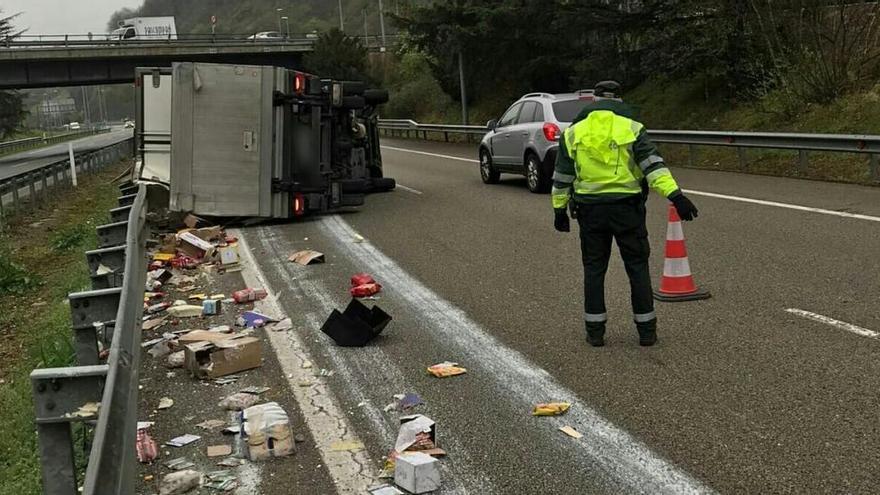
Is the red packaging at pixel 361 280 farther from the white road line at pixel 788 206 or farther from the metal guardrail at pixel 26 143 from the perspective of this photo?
the metal guardrail at pixel 26 143

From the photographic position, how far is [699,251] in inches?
360

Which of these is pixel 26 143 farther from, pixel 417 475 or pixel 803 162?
pixel 417 475

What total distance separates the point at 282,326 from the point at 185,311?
1177 millimetres

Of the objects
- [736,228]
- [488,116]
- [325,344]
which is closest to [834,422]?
[325,344]

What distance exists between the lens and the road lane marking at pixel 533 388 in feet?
12.7

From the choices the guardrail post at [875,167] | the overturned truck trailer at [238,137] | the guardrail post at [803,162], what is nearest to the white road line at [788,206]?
the guardrail post at [875,167]

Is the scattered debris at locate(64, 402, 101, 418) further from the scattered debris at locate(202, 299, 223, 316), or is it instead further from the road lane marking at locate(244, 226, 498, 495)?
the scattered debris at locate(202, 299, 223, 316)

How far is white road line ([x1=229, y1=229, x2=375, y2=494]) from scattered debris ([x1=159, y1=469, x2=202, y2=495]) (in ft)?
2.01

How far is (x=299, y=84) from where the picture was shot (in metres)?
12.9

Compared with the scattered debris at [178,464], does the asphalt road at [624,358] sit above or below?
above

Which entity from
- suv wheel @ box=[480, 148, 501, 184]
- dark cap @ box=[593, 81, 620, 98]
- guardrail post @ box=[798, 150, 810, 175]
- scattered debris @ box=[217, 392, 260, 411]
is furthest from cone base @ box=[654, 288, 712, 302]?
suv wheel @ box=[480, 148, 501, 184]

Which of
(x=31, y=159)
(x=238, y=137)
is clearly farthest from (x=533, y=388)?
(x=31, y=159)

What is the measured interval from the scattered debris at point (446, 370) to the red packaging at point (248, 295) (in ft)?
9.38

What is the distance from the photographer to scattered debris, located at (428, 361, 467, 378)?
217 inches
